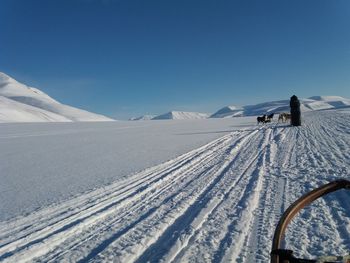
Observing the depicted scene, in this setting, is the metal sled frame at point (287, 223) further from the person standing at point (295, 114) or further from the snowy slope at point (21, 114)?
the snowy slope at point (21, 114)

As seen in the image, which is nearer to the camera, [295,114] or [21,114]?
[295,114]

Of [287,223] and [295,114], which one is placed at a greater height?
[295,114]

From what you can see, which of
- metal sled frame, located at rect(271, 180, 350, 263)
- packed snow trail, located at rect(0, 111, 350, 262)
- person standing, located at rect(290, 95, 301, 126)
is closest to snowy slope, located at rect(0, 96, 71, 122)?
person standing, located at rect(290, 95, 301, 126)

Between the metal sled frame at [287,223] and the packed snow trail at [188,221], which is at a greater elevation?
the metal sled frame at [287,223]

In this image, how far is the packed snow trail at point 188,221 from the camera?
11.4 feet

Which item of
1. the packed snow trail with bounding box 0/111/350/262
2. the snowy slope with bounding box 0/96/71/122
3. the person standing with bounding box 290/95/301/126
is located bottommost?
the packed snow trail with bounding box 0/111/350/262

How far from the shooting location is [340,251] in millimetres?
3195

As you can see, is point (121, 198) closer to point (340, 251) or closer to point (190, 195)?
point (190, 195)

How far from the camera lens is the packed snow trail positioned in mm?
3467

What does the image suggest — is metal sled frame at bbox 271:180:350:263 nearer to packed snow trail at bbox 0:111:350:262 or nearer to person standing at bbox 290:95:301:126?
packed snow trail at bbox 0:111:350:262

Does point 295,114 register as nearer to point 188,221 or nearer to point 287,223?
point 188,221

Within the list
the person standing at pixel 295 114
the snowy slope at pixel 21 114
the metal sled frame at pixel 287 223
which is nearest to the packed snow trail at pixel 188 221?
the metal sled frame at pixel 287 223

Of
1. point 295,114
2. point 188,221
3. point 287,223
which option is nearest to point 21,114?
point 295,114

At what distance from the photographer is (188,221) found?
14.2 feet
